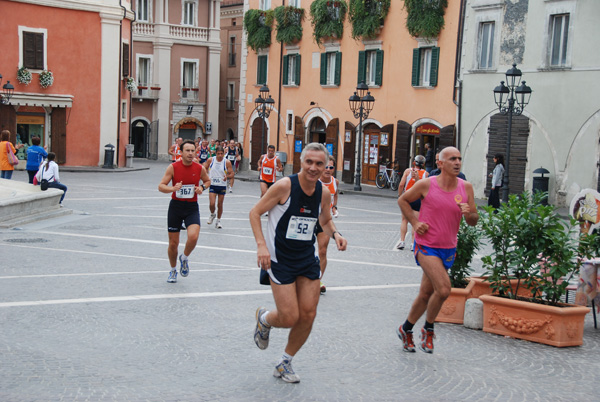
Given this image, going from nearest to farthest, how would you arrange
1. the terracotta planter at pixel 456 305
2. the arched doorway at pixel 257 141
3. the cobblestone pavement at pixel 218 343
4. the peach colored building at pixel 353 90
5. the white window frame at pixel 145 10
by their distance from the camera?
the cobblestone pavement at pixel 218 343 < the terracotta planter at pixel 456 305 < the peach colored building at pixel 353 90 < the arched doorway at pixel 257 141 < the white window frame at pixel 145 10

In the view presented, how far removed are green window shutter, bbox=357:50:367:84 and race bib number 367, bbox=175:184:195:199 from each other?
87.2 ft

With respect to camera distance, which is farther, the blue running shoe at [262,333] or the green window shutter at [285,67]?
the green window shutter at [285,67]

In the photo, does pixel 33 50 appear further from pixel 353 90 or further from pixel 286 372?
pixel 286 372

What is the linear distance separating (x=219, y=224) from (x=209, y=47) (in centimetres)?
4000

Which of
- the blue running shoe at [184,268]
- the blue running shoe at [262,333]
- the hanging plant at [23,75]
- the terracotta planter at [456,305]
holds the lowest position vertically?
the blue running shoe at [184,268]

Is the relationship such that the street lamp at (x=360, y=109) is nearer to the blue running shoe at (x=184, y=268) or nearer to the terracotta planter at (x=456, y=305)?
the blue running shoe at (x=184, y=268)

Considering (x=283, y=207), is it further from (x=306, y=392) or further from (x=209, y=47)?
(x=209, y=47)

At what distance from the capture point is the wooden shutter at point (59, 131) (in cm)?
4053

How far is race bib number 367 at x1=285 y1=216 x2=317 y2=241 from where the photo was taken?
662cm

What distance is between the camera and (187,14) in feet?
182

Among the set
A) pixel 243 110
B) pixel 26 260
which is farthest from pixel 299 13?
pixel 26 260

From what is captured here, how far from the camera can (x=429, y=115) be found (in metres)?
33.4

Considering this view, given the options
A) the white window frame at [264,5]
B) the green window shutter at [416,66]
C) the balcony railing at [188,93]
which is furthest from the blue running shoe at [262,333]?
the balcony railing at [188,93]

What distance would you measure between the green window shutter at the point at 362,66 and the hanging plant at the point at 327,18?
Answer: 1.91 meters
